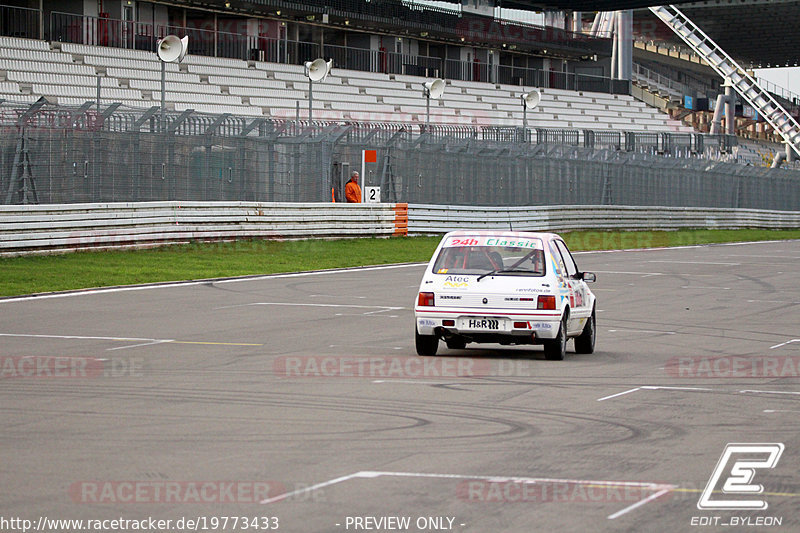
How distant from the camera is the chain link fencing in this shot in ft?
84.2

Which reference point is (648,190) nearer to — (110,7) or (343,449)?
(110,7)

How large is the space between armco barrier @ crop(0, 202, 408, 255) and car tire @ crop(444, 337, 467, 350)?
41.3 feet

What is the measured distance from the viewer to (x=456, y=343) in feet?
43.8

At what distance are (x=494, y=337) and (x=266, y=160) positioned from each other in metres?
19.8

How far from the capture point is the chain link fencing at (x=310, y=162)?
25.7 metres

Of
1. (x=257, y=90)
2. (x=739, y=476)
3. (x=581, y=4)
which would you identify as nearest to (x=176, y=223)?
(x=257, y=90)

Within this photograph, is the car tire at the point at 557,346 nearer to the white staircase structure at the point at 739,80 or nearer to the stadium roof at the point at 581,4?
the stadium roof at the point at 581,4

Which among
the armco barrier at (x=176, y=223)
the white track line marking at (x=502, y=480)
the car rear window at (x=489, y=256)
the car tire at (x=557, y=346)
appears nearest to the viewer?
the white track line marking at (x=502, y=480)

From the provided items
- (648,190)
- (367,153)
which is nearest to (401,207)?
(367,153)

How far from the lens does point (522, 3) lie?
232 feet

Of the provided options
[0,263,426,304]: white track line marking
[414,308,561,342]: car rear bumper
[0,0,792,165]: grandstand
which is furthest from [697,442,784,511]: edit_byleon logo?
[0,0,792,165]: grandstand

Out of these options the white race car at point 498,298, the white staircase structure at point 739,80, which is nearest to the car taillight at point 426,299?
the white race car at point 498,298

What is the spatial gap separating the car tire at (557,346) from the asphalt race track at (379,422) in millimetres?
135

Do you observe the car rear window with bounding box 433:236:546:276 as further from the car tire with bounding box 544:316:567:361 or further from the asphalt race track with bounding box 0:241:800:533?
the asphalt race track with bounding box 0:241:800:533
